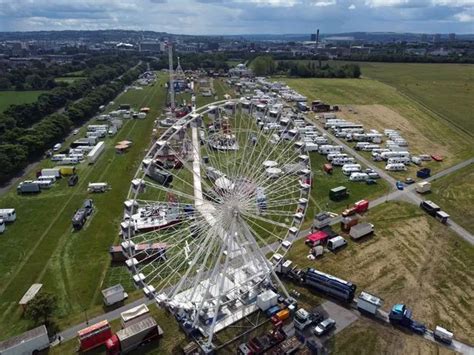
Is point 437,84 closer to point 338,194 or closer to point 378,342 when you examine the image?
point 338,194

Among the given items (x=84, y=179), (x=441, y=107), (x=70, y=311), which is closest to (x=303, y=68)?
(x=441, y=107)

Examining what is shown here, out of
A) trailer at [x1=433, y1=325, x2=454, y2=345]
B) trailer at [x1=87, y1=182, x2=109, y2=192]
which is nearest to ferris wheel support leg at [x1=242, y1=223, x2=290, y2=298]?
trailer at [x1=433, y1=325, x2=454, y2=345]

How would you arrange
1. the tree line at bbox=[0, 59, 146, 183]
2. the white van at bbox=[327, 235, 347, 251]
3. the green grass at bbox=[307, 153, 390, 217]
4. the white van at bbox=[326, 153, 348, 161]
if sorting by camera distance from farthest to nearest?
1. the white van at bbox=[326, 153, 348, 161]
2. the tree line at bbox=[0, 59, 146, 183]
3. the green grass at bbox=[307, 153, 390, 217]
4. the white van at bbox=[327, 235, 347, 251]

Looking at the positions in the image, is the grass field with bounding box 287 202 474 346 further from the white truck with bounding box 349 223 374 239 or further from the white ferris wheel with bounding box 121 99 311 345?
the white ferris wheel with bounding box 121 99 311 345

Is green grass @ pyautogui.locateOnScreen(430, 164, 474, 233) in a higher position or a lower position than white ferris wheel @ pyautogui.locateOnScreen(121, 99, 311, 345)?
lower

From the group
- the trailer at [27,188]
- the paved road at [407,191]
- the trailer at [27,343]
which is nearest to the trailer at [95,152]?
the trailer at [27,188]

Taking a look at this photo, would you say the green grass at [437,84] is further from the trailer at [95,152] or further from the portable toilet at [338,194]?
the trailer at [95,152]
